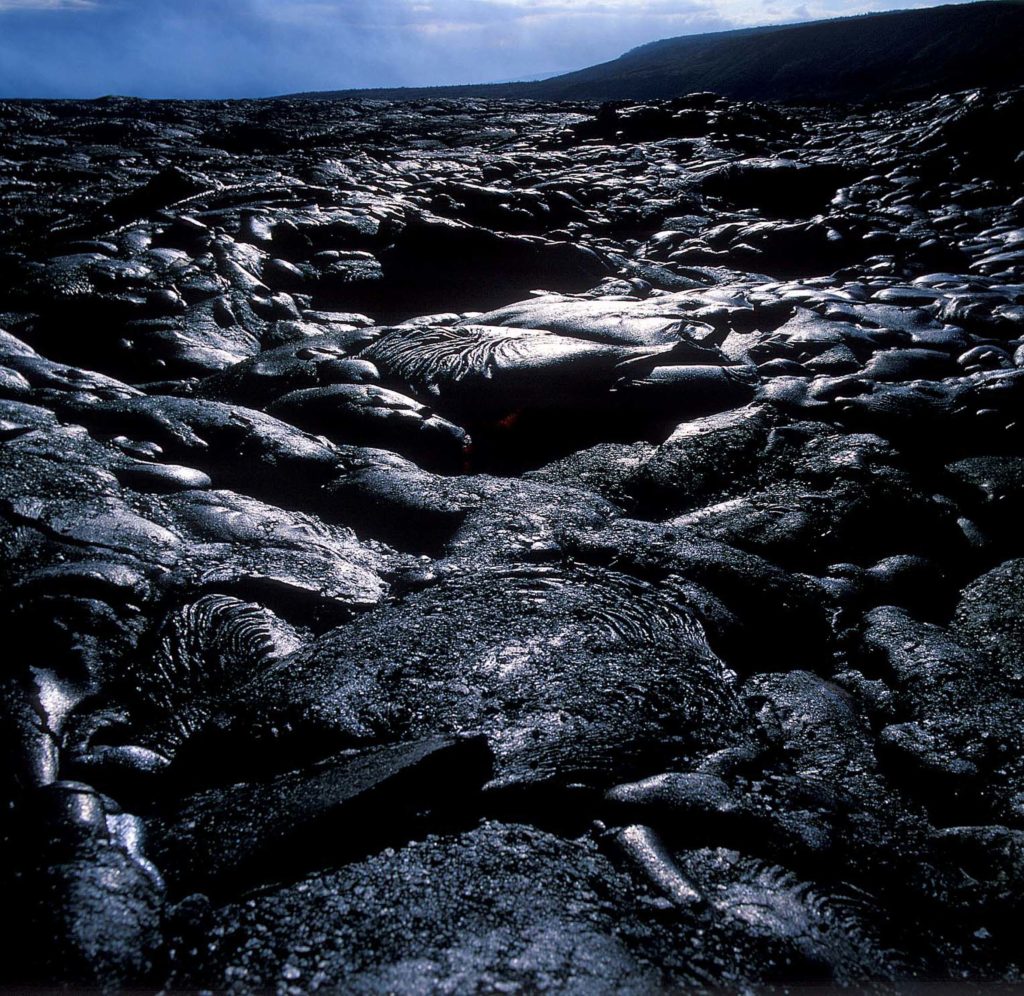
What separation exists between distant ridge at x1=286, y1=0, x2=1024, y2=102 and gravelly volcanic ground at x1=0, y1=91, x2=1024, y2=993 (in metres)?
10.9

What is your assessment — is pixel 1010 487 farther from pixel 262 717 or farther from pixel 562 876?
pixel 262 717

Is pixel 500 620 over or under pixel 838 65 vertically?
under

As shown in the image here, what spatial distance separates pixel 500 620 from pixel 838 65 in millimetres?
17689

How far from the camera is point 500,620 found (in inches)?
56.3

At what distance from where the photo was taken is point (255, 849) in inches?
36.3

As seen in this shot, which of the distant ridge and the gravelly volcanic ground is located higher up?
the distant ridge

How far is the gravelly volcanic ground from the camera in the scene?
89 cm

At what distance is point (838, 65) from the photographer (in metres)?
14.5

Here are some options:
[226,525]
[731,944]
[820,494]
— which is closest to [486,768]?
[731,944]

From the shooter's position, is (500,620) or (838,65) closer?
(500,620)

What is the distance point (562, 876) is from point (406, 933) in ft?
0.74

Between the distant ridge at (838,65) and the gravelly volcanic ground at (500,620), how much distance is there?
35.8ft

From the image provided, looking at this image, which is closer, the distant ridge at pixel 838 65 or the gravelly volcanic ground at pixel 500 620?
the gravelly volcanic ground at pixel 500 620

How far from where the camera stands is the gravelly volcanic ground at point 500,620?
0.89 meters
